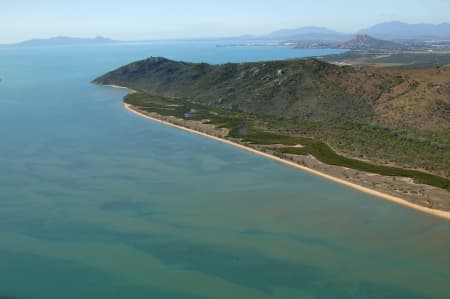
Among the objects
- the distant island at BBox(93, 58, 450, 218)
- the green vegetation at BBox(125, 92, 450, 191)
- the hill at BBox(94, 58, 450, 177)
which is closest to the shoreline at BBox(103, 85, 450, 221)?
the distant island at BBox(93, 58, 450, 218)

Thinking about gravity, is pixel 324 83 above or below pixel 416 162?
above

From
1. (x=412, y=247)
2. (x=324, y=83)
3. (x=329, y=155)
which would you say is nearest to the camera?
(x=412, y=247)

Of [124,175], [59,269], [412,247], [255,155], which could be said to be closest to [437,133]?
[255,155]

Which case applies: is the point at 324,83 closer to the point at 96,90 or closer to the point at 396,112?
the point at 396,112

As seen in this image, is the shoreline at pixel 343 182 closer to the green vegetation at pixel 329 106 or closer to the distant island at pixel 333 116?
the distant island at pixel 333 116

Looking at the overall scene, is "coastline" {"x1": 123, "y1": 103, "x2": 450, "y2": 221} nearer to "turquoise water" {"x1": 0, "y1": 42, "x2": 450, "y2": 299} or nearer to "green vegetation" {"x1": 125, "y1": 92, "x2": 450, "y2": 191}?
"turquoise water" {"x1": 0, "y1": 42, "x2": 450, "y2": 299}

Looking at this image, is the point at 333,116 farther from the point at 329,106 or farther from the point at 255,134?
the point at 255,134

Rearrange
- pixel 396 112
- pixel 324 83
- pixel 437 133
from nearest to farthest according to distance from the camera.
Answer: pixel 437 133 → pixel 396 112 → pixel 324 83
